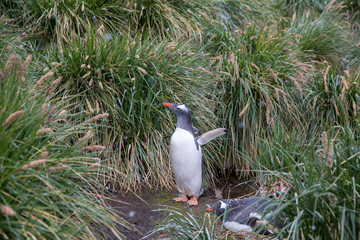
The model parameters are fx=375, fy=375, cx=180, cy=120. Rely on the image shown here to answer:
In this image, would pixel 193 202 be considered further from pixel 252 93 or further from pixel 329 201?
pixel 329 201

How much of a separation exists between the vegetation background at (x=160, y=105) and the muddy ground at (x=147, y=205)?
17 centimetres

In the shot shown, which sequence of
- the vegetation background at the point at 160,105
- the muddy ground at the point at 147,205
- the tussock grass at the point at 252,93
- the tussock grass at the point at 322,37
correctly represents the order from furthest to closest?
the tussock grass at the point at 322,37
the tussock grass at the point at 252,93
the muddy ground at the point at 147,205
the vegetation background at the point at 160,105

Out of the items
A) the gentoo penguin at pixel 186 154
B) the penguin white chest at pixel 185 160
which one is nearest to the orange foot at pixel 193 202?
the gentoo penguin at pixel 186 154

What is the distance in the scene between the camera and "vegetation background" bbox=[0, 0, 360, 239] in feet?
7.84

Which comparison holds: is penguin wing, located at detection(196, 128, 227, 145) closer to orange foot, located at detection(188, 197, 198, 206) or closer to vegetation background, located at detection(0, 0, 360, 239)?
vegetation background, located at detection(0, 0, 360, 239)

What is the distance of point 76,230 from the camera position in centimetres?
230

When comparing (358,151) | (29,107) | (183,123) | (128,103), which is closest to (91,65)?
(128,103)

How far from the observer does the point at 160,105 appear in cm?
455

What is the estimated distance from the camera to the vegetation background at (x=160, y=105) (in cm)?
239

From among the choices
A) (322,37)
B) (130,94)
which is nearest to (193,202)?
(130,94)

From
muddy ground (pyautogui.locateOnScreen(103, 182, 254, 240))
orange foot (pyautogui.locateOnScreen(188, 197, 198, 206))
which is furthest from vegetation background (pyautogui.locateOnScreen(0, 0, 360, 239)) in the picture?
orange foot (pyautogui.locateOnScreen(188, 197, 198, 206))

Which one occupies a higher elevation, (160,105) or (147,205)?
(160,105)

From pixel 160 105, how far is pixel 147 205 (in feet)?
4.03

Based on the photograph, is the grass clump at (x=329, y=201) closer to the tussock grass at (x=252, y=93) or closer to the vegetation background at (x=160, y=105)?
the vegetation background at (x=160, y=105)
